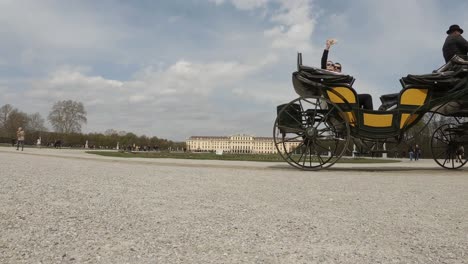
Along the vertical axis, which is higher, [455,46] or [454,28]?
[454,28]

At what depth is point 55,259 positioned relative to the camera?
2434mm

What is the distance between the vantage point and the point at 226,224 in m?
3.44

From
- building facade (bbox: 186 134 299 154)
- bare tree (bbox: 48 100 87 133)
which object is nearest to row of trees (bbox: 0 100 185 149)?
→ bare tree (bbox: 48 100 87 133)

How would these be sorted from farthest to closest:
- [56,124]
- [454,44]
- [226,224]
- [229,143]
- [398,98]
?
1. [229,143]
2. [56,124]
3. [398,98]
4. [454,44]
5. [226,224]

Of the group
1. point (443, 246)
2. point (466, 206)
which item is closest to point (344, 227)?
point (443, 246)

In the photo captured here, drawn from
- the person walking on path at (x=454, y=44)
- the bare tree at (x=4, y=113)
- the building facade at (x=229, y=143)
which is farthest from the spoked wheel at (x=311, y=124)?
the building facade at (x=229, y=143)

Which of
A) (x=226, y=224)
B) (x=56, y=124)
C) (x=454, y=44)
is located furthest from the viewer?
(x=56, y=124)

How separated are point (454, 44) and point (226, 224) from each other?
27.1 ft

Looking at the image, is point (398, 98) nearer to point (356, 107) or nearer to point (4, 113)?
point (356, 107)

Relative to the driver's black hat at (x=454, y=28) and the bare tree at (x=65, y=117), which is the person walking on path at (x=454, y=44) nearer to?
the driver's black hat at (x=454, y=28)

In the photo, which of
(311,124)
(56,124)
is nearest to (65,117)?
(56,124)

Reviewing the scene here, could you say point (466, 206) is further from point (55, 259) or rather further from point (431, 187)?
point (55, 259)

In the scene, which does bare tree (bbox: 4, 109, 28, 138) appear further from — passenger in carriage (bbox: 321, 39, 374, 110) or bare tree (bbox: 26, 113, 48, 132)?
passenger in carriage (bbox: 321, 39, 374, 110)

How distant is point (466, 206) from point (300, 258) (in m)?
3.15
